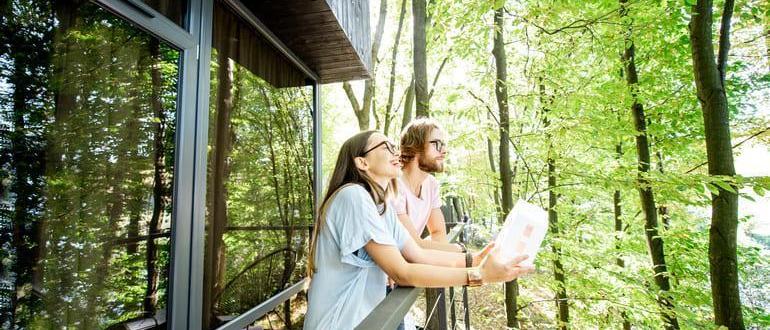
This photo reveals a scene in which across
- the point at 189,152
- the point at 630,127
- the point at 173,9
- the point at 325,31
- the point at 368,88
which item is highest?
the point at 368,88

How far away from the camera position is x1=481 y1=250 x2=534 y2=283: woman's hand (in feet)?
4.35

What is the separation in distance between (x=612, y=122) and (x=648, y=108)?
1.09 meters

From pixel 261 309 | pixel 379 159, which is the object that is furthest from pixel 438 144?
pixel 261 309

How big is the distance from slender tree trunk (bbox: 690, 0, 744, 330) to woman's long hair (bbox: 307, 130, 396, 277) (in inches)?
136

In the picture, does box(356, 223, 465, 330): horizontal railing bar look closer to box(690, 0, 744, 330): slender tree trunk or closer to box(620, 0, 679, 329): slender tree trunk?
box(690, 0, 744, 330): slender tree trunk

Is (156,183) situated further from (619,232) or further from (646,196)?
(619,232)

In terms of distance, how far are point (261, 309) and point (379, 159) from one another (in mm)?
1754

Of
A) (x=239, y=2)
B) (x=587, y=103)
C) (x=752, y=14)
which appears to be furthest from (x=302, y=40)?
(x=752, y=14)

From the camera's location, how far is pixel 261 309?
2672 mm

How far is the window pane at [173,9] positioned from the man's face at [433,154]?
1.61 meters

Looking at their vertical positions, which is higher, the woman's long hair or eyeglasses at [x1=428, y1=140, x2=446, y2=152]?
eyeglasses at [x1=428, y1=140, x2=446, y2=152]

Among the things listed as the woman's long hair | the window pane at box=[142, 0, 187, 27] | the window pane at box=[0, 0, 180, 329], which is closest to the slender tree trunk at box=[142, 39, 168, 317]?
the window pane at box=[0, 0, 180, 329]

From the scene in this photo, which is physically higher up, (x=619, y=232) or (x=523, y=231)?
(x=523, y=231)

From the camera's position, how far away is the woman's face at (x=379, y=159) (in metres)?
1.66
